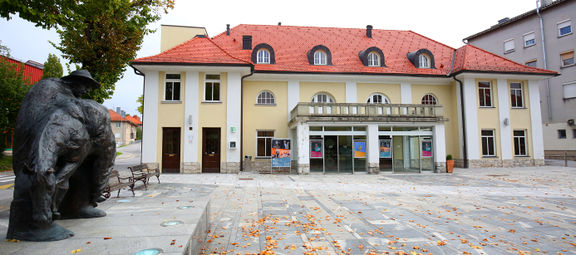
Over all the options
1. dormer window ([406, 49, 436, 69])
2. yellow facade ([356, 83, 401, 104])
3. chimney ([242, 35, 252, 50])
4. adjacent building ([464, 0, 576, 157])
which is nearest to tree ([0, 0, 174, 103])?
chimney ([242, 35, 252, 50])

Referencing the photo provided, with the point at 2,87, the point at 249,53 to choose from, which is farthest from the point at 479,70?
the point at 2,87

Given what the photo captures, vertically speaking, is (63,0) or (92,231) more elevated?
(63,0)

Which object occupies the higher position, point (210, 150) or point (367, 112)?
point (367, 112)

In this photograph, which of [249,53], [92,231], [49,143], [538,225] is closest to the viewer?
[49,143]

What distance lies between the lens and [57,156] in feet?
9.78

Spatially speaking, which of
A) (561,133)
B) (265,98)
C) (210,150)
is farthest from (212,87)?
(561,133)

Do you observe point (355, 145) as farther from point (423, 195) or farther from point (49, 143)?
point (49, 143)

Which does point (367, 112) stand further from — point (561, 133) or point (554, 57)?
point (554, 57)

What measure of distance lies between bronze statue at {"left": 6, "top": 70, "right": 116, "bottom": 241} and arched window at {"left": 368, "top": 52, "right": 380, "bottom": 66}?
17997 mm

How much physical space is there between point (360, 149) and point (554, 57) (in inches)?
857

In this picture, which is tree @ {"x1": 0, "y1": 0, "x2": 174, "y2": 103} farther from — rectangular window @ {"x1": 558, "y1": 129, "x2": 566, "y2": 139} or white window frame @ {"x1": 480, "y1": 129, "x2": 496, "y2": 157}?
rectangular window @ {"x1": 558, "y1": 129, "x2": 566, "y2": 139}

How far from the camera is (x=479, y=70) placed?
57.7ft

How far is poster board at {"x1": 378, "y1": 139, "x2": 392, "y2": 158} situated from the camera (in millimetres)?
15516

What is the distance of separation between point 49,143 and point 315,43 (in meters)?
19.6
